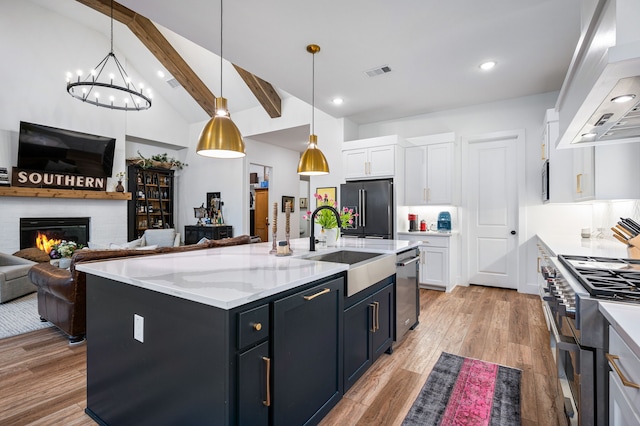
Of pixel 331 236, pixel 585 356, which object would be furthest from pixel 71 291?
pixel 585 356

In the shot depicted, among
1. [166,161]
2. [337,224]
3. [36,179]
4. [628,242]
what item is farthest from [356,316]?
[166,161]

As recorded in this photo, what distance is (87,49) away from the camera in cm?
610

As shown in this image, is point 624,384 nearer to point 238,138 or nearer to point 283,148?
point 238,138

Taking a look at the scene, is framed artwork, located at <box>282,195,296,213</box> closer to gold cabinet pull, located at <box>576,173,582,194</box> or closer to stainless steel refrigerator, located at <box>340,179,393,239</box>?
stainless steel refrigerator, located at <box>340,179,393,239</box>

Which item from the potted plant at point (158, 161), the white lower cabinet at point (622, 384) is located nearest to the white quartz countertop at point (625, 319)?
the white lower cabinet at point (622, 384)

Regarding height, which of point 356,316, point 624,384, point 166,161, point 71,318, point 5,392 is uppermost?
point 166,161

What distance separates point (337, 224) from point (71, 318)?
2.57 meters

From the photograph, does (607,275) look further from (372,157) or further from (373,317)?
(372,157)

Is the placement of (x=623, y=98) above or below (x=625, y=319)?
above

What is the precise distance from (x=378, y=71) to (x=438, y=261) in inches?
111

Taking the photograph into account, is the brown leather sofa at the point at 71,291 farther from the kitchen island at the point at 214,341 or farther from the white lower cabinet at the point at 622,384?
the white lower cabinet at the point at 622,384

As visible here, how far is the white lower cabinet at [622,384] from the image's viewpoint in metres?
0.89

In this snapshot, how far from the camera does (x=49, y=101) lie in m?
5.64

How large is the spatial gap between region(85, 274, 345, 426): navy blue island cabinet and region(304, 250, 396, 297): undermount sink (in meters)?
0.12
